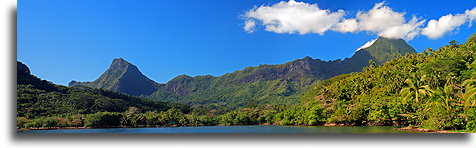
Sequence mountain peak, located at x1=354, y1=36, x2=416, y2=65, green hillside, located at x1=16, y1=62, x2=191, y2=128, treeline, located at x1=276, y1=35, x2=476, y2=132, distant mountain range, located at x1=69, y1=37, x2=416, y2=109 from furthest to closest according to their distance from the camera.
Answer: distant mountain range, located at x1=69, y1=37, x2=416, y2=109 → mountain peak, located at x1=354, y1=36, x2=416, y2=65 → treeline, located at x1=276, y1=35, x2=476, y2=132 → green hillside, located at x1=16, y1=62, x2=191, y2=128

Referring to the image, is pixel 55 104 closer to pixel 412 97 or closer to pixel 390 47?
pixel 412 97

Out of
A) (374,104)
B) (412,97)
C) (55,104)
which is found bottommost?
(374,104)

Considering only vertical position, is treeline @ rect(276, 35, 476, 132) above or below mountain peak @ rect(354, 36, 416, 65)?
below

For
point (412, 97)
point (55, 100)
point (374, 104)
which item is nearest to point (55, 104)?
point (55, 100)

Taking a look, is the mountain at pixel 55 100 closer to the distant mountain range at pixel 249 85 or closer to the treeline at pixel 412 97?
the treeline at pixel 412 97

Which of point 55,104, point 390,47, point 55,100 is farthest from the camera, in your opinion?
point 55,100

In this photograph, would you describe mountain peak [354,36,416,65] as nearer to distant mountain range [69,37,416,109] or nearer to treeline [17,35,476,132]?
treeline [17,35,476,132]

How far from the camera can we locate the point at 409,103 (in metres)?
18.9

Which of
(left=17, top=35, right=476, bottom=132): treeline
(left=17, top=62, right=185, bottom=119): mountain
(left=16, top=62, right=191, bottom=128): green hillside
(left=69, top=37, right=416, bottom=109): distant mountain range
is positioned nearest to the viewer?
(left=16, top=62, right=191, bottom=128): green hillside

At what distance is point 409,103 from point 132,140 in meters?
17.5

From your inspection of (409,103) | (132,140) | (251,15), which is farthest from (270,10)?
(409,103)

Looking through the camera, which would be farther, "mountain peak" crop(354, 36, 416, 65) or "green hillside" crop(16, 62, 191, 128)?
"mountain peak" crop(354, 36, 416, 65)

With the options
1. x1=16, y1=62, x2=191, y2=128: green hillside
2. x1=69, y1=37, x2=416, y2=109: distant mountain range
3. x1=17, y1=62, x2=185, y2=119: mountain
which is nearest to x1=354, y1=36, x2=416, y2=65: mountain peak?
x1=16, y1=62, x2=191, y2=128: green hillside

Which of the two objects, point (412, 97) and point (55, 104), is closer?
point (412, 97)
